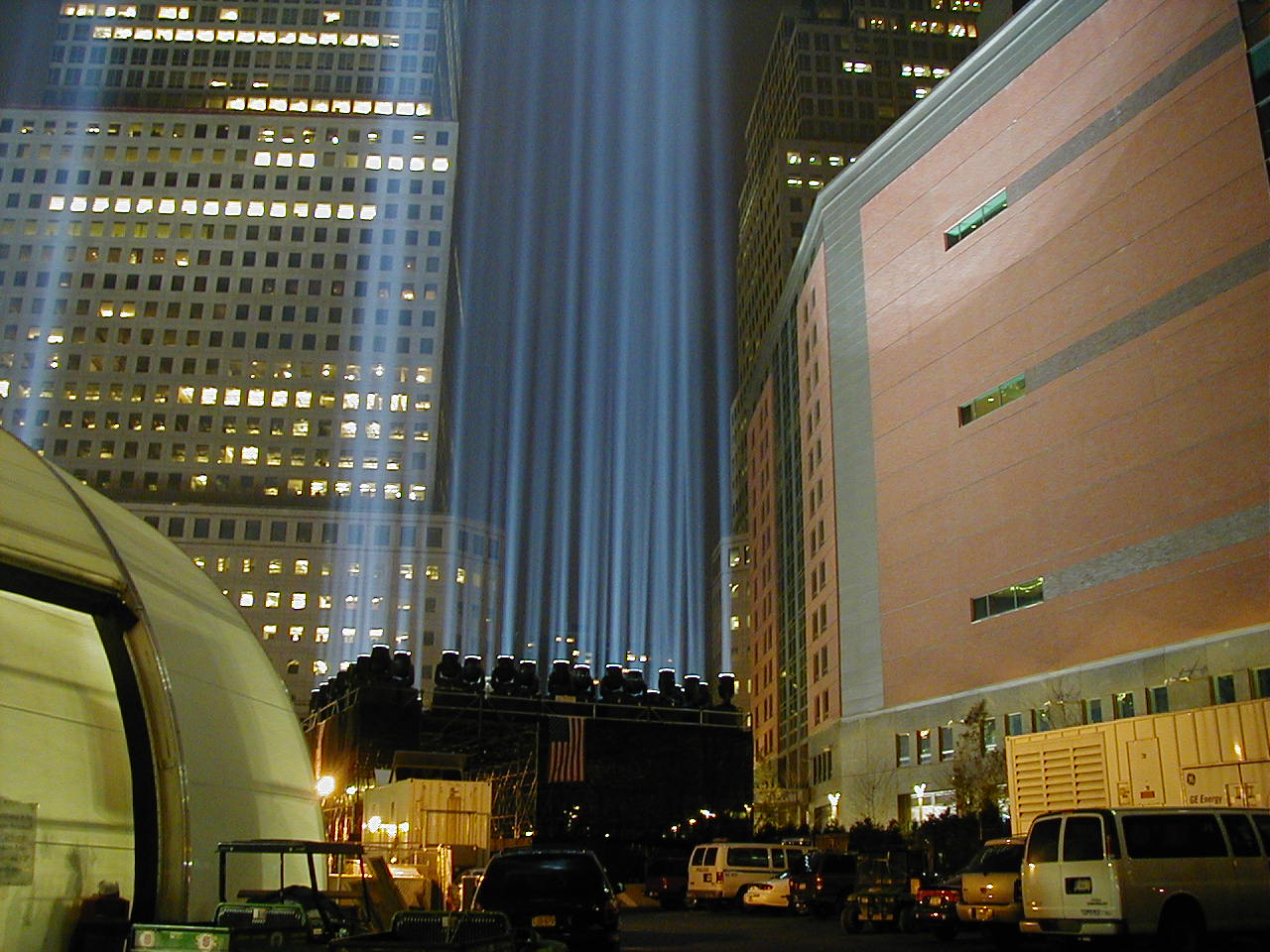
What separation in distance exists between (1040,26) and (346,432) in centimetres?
8864

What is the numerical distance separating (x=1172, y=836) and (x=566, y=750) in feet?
92.3

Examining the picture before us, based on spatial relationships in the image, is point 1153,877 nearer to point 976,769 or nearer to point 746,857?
point 746,857

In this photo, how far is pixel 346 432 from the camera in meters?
122

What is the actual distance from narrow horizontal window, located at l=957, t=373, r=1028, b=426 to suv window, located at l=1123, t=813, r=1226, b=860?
3007 centimetres

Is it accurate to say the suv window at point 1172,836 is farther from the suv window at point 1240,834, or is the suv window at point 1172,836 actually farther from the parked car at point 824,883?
the parked car at point 824,883

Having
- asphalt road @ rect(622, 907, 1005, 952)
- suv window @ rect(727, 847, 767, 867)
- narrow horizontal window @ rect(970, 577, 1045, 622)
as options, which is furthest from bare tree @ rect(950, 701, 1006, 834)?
asphalt road @ rect(622, 907, 1005, 952)

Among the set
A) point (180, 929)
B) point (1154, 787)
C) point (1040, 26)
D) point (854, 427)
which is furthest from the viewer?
point (854, 427)

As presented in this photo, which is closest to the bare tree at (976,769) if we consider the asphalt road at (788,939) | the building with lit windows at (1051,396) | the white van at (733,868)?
the building with lit windows at (1051,396)

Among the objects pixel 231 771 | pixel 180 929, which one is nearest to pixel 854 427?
pixel 231 771

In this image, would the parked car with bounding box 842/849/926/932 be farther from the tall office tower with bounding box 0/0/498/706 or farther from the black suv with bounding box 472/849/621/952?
the tall office tower with bounding box 0/0/498/706

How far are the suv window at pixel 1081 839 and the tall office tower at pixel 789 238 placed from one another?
51.9m

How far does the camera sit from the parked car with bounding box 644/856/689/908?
1524 inches

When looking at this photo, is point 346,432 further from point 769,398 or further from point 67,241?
point 769,398

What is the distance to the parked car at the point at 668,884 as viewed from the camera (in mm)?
38719
